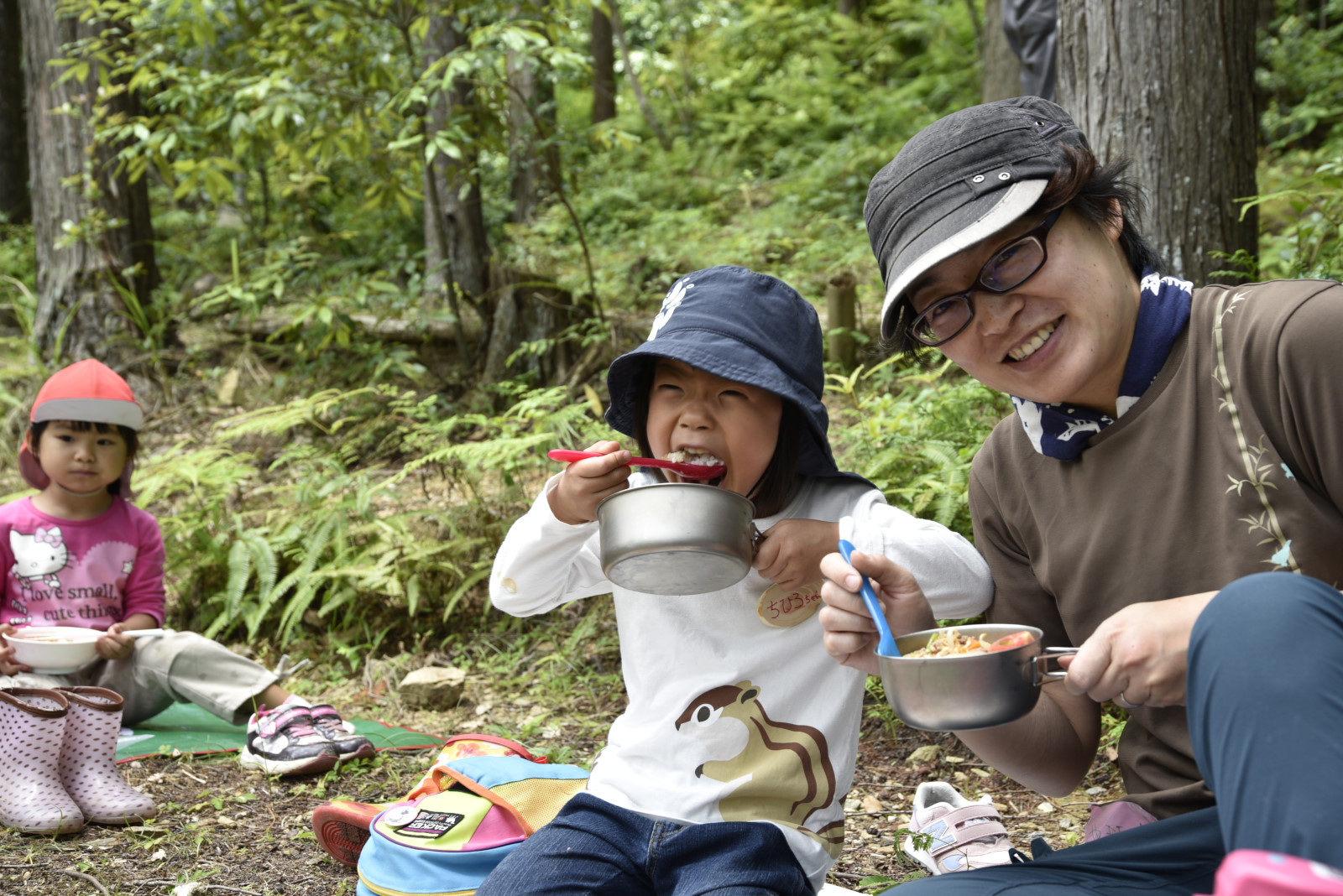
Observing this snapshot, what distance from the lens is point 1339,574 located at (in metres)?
1.61

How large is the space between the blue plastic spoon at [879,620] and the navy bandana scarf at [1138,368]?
1.49 ft

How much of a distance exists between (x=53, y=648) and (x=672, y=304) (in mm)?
2714

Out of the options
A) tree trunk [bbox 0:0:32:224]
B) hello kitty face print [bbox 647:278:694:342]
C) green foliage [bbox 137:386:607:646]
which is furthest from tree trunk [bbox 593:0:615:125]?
hello kitty face print [bbox 647:278:694:342]

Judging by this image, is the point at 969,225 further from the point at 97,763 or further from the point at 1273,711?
the point at 97,763

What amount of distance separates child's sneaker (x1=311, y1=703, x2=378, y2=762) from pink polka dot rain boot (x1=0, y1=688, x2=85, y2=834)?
0.80 meters

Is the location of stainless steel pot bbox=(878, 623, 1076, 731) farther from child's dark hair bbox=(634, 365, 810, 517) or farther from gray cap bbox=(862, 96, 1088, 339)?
child's dark hair bbox=(634, 365, 810, 517)

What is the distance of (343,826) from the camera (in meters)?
2.81

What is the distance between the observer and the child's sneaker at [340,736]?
11.7ft

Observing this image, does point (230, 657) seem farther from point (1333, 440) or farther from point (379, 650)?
point (1333, 440)

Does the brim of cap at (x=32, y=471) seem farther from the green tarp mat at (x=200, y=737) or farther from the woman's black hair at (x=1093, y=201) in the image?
the woman's black hair at (x=1093, y=201)

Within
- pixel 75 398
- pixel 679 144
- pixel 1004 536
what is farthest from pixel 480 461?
pixel 679 144

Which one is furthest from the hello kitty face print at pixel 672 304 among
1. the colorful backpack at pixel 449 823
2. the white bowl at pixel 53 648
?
the white bowl at pixel 53 648

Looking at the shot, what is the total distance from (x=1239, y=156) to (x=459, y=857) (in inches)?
141

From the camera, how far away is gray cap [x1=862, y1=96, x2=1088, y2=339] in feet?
5.41
